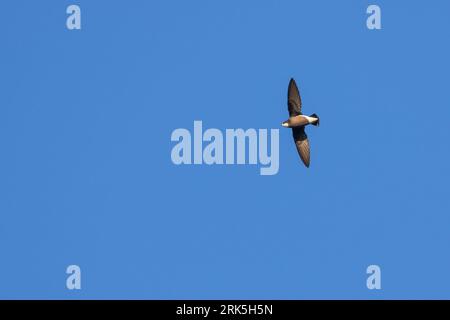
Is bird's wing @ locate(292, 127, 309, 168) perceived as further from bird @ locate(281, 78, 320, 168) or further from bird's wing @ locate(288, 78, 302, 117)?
bird's wing @ locate(288, 78, 302, 117)

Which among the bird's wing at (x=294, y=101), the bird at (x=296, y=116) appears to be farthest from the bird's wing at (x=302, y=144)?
the bird's wing at (x=294, y=101)

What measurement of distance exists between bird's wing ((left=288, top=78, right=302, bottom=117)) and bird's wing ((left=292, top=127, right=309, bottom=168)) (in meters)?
0.38

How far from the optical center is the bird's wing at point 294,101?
58.3ft

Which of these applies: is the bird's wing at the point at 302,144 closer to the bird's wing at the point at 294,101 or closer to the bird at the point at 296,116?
the bird at the point at 296,116

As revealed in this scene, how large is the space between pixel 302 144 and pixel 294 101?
79cm

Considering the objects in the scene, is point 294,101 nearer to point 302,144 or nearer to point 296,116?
point 296,116

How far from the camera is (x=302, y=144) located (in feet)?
59.7

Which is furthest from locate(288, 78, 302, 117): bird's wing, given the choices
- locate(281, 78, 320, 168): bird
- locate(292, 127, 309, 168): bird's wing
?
locate(292, 127, 309, 168): bird's wing
